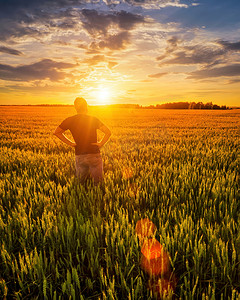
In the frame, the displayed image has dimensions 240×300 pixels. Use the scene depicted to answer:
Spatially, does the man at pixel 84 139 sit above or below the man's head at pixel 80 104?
below

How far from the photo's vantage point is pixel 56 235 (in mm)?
2289

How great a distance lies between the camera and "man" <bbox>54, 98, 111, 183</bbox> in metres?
4.13

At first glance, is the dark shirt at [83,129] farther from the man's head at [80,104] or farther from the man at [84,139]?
the man's head at [80,104]

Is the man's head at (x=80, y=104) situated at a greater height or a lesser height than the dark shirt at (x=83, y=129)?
greater

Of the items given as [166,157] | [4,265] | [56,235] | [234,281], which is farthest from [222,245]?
[166,157]

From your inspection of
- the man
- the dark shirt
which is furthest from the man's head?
the dark shirt

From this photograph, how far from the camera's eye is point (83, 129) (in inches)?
164

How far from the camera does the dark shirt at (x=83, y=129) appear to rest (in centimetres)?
412

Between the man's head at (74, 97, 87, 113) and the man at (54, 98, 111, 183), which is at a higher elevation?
the man's head at (74, 97, 87, 113)

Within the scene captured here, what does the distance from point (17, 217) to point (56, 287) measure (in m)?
1.28

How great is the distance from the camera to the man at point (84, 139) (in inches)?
163

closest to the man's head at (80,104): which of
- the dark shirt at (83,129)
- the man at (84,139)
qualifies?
the man at (84,139)

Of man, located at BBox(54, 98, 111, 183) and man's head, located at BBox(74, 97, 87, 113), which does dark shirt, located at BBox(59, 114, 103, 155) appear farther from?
man's head, located at BBox(74, 97, 87, 113)

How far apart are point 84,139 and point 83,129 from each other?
0.19 m
